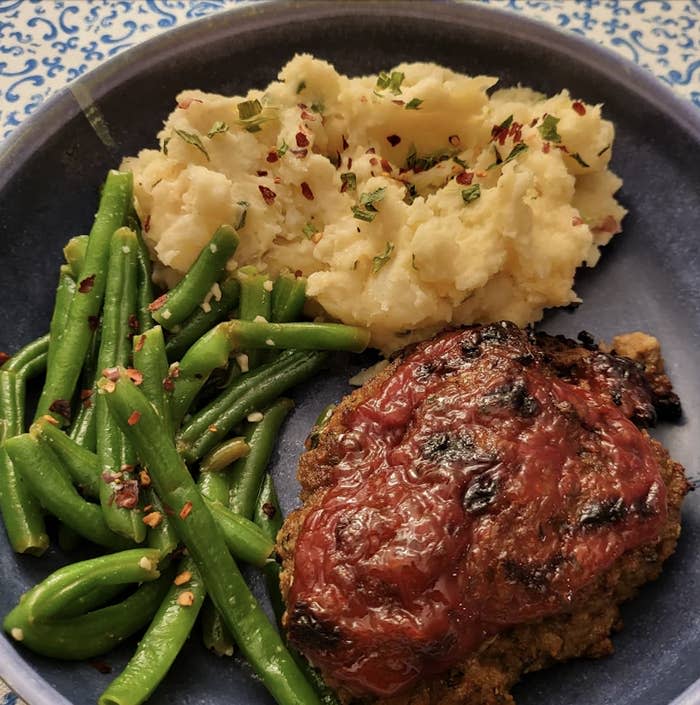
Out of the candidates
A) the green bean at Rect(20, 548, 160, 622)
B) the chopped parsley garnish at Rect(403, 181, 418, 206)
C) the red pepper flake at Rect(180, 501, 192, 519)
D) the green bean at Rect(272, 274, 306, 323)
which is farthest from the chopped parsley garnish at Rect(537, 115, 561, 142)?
the green bean at Rect(20, 548, 160, 622)

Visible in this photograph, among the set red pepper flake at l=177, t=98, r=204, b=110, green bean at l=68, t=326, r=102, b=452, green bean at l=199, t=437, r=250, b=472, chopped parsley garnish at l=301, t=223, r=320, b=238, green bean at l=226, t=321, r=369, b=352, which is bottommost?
green bean at l=199, t=437, r=250, b=472

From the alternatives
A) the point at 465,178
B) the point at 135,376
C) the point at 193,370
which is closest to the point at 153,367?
the point at 135,376

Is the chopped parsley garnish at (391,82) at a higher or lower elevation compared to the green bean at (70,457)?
higher

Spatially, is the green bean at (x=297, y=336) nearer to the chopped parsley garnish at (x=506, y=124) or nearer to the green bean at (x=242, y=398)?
the green bean at (x=242, y=398)

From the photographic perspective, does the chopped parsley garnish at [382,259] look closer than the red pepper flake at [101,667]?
No

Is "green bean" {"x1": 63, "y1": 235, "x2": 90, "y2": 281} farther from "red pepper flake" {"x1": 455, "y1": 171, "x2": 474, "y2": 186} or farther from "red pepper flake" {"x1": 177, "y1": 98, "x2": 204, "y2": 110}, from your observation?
"red pepper flake" {"x1": 455, "y1": 171, "x2": 474, "y2": 186}

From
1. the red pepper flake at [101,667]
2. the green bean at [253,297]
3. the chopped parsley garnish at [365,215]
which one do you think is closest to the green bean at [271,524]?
the green bean at [253,297]
